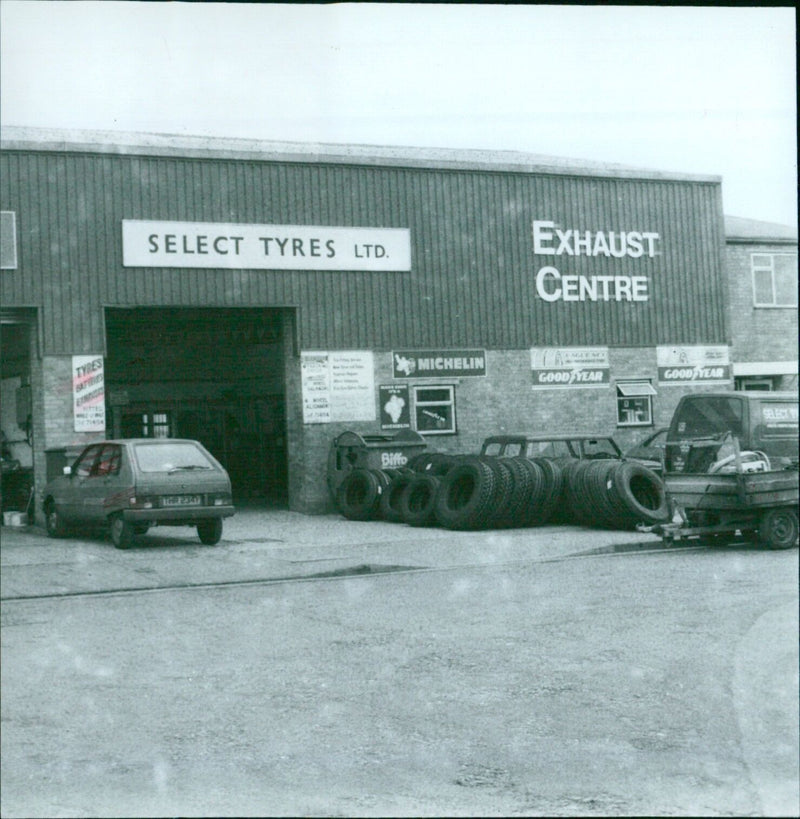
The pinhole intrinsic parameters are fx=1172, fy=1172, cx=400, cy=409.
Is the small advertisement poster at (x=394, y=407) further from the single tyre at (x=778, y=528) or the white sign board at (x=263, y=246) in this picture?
the single tyre at (x=778, y=528)

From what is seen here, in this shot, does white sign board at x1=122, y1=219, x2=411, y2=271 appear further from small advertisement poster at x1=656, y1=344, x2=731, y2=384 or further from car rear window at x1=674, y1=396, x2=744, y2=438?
car rear window at x1=674, y1=396, x2=744, y2=438

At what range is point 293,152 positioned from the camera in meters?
3.89

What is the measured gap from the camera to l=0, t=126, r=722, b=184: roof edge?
3619 mm

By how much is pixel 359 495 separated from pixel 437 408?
0.82m

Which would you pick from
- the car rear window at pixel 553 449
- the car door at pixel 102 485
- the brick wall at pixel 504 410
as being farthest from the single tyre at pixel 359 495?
the car door at pixel 102 485

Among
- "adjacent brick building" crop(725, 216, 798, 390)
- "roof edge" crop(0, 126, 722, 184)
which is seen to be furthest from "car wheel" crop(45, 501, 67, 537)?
"adjacent brick building" crop(725, 216, 798, 390)

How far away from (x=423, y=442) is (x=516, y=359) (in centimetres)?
88

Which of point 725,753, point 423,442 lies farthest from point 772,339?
point 423,442

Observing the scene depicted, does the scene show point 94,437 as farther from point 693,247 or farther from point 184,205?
point 693,247

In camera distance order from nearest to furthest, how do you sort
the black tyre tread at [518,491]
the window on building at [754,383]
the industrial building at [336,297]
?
the window on building at [754,383] → the industrial building at [336,297] → the black tyre tread at [518,491]

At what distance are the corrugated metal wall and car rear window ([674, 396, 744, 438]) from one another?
1.06 feet

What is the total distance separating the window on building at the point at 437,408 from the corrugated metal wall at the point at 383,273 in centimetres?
18

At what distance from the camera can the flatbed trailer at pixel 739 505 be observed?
3805 mm

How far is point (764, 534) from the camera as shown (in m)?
5.18
